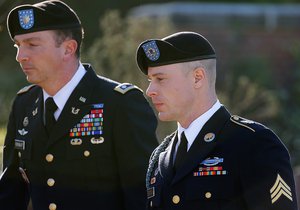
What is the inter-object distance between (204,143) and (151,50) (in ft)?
1.78

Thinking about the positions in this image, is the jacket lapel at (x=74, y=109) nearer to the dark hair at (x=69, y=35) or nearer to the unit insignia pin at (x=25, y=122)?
the dark hair at (x=69, y=35)

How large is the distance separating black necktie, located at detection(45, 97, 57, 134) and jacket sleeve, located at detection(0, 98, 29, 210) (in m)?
0.36

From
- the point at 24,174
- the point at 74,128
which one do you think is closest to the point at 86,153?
the point at 74,128

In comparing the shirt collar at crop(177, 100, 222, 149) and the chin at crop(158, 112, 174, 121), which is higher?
the chin at crop(158, 112, 174, 121)

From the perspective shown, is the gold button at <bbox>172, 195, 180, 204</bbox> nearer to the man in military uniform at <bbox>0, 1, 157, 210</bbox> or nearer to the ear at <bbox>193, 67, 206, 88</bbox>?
the ear at <bbox>193, 67, 206, 88</bbox>

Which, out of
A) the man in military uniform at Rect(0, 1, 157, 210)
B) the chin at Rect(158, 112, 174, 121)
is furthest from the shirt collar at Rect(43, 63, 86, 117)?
the chin at Rect(158, 112, 174, 121)

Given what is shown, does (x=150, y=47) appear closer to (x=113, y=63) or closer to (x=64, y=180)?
(x=64, y=180)

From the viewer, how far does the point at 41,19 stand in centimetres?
513

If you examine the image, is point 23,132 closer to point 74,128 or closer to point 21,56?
point 74,128

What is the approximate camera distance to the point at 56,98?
16.9ft

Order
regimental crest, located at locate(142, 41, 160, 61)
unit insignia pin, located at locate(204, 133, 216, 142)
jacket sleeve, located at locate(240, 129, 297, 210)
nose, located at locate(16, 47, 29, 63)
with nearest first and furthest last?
jacket sleeve, located at locate(240, 129, 297, 210)
unit insignia pin, located at locate(204, 133, 216, 142)
regimental crest, located at locate(142, 41, 160, 61)
nose, located at locate(16, 47, 29, 63)

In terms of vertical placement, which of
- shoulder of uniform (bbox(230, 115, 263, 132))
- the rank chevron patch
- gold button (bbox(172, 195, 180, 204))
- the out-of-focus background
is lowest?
the out-of-focus background

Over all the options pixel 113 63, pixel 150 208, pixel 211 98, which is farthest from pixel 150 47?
pixel 113 63

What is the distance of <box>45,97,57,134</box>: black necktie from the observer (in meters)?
5.16
